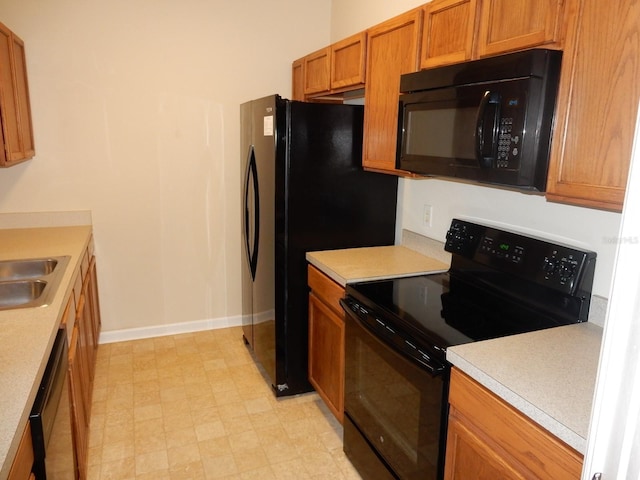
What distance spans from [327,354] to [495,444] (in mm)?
1227

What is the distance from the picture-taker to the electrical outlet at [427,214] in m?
2.50

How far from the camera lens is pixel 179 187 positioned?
340cm

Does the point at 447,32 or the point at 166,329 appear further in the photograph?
the point at 166,329

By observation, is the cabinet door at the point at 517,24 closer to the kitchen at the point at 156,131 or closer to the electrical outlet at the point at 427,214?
the electrical outlet at the point at 427,214

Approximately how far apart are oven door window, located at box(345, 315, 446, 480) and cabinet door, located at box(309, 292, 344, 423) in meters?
0.15

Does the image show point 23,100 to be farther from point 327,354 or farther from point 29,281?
point 327,354

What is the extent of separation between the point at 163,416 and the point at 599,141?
7.82ft

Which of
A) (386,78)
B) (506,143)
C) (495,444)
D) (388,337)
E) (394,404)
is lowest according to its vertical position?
(394,404)

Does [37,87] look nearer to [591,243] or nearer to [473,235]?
[473,235]

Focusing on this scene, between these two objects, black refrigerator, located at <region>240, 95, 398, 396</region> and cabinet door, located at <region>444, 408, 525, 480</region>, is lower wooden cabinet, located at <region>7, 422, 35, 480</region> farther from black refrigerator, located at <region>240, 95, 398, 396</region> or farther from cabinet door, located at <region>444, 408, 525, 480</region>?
black refrigerator, located at <region>240, 95, 398, 396</region>

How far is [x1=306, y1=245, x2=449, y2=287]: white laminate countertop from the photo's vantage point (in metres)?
2.18

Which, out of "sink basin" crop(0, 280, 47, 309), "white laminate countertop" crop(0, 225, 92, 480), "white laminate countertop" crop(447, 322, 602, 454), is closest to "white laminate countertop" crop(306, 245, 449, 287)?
"white laminate countertop" crop(447, 322, 602, 454)

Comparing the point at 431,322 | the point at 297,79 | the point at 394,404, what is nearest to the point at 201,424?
the point at 394,404

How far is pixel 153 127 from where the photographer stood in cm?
326
